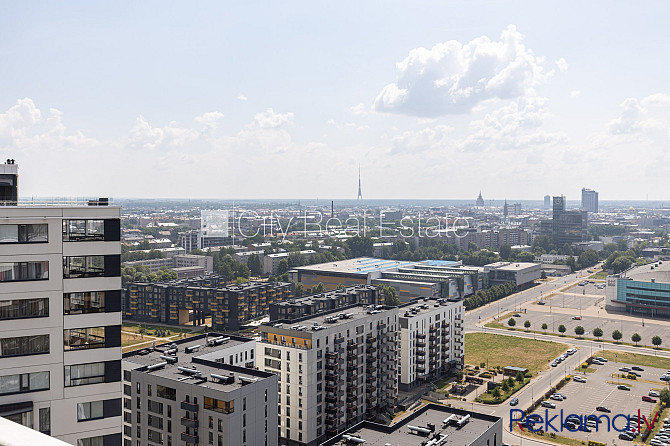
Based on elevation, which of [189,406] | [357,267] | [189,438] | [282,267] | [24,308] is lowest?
[282,267]

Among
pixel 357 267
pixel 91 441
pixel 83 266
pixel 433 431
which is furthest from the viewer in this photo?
→ pixel 357 267

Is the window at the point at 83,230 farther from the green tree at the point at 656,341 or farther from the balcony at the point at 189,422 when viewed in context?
the green tree at the point at 656,341

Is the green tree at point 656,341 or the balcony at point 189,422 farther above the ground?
the balcony at point 189,422

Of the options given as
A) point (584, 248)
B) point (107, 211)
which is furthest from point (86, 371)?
point (584, 248)

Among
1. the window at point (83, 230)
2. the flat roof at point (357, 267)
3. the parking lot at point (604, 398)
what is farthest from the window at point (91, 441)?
the flat roof at point (357, 267)

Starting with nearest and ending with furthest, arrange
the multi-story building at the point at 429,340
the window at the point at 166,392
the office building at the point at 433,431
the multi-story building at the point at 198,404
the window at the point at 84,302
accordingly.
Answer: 1. the window at the point at 84,302
2. the office building at the point at 433,431
3. the multi-story building at the point at 198,404
4. the window at the point at 166,392
5. the multi-story building at the point at 429,340

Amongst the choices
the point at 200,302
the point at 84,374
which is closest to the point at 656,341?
the point at 200,302

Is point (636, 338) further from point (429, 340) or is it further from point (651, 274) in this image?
point (429, 340)
